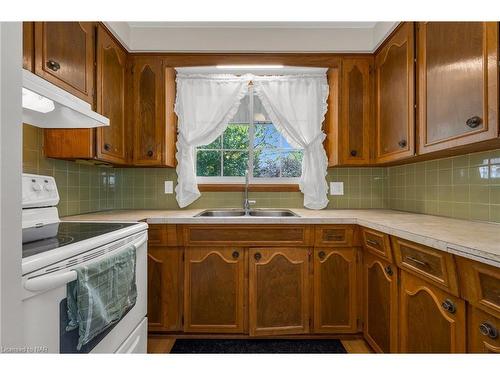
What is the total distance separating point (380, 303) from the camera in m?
1.53

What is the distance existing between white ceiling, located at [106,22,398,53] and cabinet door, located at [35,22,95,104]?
19.7 inches

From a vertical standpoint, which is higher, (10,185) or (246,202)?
(10,185)

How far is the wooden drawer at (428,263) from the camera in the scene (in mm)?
965

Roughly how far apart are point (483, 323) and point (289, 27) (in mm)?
2120

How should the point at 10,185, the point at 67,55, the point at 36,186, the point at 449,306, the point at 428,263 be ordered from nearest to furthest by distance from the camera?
1. the point at 10,185
2. the point at 449,306
3. the point at 428,263
4. the point at 36,186
5. the point at 67,55

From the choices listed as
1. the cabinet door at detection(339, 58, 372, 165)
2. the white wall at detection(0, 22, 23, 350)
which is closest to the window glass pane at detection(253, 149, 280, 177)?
the cabinet door at detection(339, 58, 372, 165)

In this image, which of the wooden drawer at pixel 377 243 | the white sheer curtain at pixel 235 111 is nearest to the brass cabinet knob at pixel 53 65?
the white sheer curtain at pixel 235 111

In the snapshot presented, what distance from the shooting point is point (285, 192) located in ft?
7.81

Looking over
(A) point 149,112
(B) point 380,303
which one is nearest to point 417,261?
(B) point 380,303

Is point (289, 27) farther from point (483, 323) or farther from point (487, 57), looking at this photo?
point (483, 323)

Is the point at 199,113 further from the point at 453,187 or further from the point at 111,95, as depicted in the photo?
the point at 453,187

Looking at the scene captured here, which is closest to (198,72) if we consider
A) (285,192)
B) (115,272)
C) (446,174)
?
(285,192)

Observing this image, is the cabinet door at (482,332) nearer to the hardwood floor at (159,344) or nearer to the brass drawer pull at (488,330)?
the brass drawer pull at (488,330)

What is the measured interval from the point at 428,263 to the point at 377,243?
431mm
